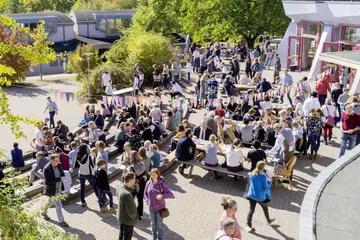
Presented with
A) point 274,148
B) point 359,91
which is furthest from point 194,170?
point 359,91

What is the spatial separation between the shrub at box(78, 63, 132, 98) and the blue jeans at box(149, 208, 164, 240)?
15.1m

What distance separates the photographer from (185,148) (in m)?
13.0

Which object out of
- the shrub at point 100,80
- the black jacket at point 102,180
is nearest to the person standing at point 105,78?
the shrub at point 100,80

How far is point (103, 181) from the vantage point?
35.4 feet

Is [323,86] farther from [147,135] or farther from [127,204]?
[127,204]

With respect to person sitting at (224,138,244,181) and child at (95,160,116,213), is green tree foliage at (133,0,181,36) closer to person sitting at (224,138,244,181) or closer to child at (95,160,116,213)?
person sitting at (224,138,244,181)

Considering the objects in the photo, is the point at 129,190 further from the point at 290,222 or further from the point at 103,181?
the point at 290,222

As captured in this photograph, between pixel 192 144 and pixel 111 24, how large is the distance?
150 ft

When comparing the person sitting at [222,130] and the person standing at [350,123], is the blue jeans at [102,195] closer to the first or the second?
the person sitting at [222,130]

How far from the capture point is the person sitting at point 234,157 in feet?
39.9

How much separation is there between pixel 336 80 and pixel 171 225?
18.8 meters

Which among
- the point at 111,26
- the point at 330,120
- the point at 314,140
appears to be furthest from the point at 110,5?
the point at 314,140

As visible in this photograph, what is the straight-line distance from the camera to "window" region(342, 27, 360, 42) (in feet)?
85.5

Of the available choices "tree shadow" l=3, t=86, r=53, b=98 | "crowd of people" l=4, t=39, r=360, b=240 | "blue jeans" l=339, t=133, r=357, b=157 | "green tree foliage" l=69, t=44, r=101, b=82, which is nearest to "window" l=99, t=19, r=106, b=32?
"green tree foliage" l=69, t=44, r=101, b=82
